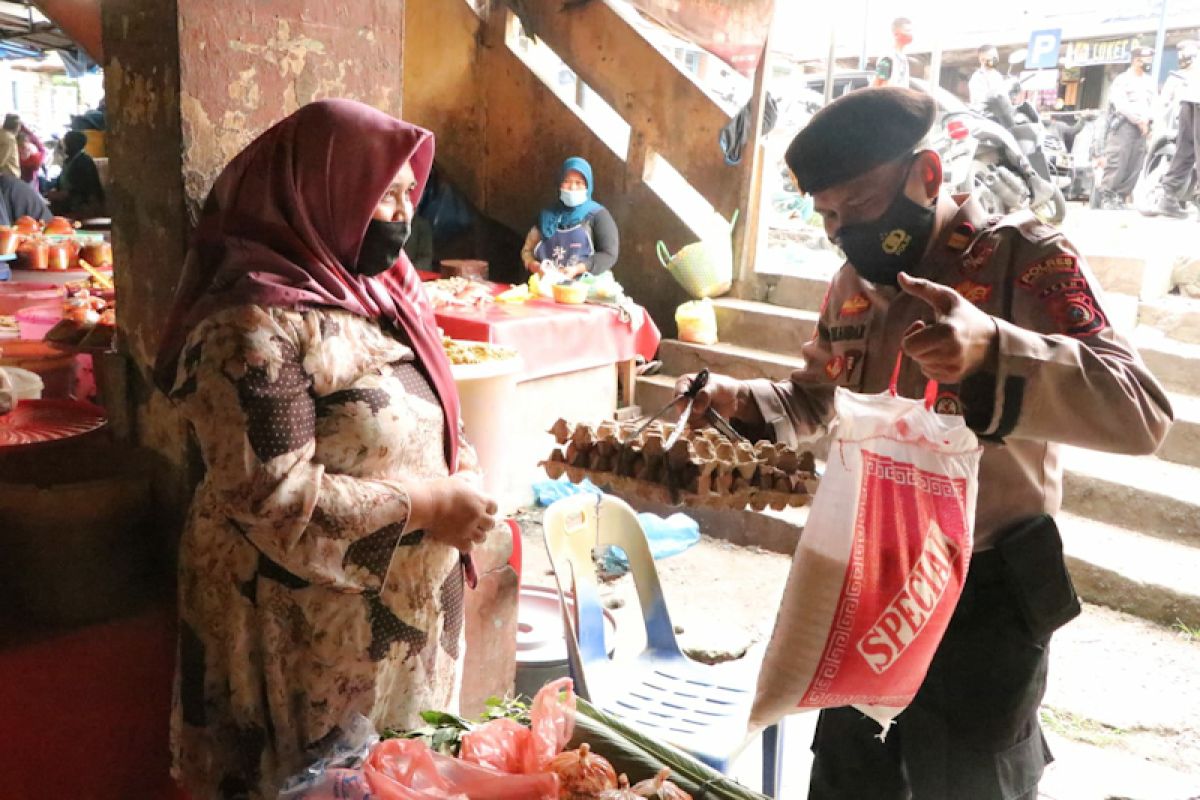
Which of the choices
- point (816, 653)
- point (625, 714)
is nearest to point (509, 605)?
point (625, 714)

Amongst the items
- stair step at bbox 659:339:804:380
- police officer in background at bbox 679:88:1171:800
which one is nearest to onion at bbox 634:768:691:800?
police officer in background at bbox 679:88:1171:800

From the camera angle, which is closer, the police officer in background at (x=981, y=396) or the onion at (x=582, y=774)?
the onion at (x=582, y=774)

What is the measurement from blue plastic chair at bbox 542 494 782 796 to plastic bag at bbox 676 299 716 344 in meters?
4.91

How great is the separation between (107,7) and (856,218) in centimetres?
193

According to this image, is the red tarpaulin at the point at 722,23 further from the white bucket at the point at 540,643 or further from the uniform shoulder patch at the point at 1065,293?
the uniform shoulder patch at the point at 1065,293

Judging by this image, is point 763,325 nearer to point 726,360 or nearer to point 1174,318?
point 726,360

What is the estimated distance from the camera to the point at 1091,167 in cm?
1508

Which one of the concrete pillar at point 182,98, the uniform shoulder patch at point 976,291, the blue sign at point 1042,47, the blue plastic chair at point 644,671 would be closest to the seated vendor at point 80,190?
the concrete pillar at point 182,98

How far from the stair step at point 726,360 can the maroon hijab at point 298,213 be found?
17.8 feet

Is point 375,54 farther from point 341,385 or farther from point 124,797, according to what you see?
point 124,797

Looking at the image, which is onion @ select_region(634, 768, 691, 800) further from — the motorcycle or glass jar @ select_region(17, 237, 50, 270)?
the motorcycle

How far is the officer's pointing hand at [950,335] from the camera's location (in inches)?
62.7

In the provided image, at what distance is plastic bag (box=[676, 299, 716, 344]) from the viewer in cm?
776

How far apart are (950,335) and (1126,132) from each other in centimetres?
1372
